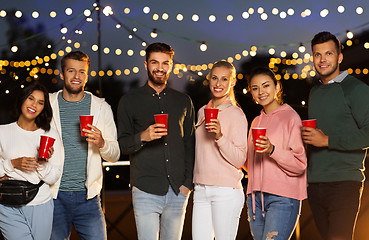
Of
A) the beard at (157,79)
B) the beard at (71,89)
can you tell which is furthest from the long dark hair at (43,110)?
the beard at (157,79)

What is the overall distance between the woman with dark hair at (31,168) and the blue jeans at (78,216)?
0.10 metres

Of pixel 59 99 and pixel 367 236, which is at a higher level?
pixel 59 99

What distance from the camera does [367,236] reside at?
4.84 m

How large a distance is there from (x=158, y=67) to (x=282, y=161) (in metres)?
1.06

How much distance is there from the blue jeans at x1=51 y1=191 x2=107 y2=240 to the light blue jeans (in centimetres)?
14

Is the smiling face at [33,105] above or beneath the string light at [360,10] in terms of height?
beneath

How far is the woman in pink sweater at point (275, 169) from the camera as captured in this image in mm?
2951

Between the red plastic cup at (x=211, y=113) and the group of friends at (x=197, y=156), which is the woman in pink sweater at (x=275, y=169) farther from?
the red plastic cup at (x=211, y=113)

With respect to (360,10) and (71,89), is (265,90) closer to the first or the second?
(71,89)

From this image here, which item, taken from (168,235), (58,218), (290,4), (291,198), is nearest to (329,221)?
(291,198)

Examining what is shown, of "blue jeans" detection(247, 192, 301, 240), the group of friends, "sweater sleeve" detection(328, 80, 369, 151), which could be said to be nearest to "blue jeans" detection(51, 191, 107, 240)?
the group of friends

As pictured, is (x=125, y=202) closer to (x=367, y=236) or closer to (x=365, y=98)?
(x=367, y=236)

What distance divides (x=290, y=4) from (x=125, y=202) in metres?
2.97

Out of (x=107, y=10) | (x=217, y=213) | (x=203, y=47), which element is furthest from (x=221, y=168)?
(x=107, y=10)
